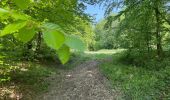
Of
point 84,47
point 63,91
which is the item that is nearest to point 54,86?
point 63,91

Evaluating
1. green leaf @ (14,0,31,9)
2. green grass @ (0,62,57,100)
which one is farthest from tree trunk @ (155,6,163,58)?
A: green leaf @ (14,0,31,9)

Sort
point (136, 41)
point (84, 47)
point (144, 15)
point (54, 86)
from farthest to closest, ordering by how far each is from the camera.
Answer: point (136, 41), point (144, 15), point (54, 86), point (84, 47)

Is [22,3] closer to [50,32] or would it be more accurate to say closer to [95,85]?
[50,32]

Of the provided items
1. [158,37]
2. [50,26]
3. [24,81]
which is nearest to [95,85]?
[24,81]

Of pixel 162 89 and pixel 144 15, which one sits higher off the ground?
pixel 144 15

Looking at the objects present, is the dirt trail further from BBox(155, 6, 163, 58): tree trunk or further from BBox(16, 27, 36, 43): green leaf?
BBox(16, 27, 36, 43): green leaf

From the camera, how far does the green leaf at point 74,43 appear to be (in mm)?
818

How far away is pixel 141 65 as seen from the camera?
1395cm

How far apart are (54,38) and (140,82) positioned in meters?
10.4

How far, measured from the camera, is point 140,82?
1092 centimetres

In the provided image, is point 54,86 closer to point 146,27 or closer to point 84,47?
point 146,27

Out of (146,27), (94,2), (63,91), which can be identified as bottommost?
(63,91)

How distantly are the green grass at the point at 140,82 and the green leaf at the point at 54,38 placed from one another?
9.11m

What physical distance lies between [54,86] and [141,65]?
4.45 m
